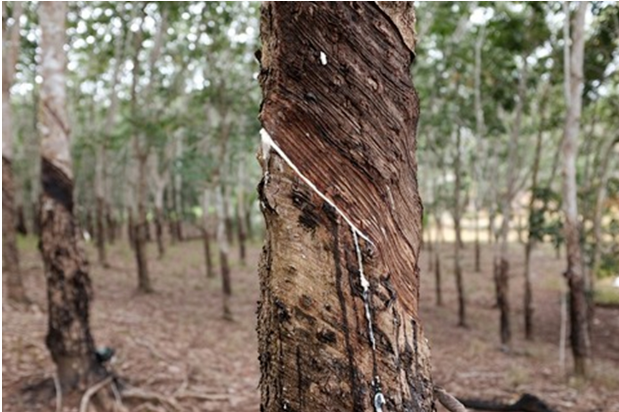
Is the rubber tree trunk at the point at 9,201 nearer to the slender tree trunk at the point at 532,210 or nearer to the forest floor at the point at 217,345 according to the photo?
the forest floor at the point at 217,345

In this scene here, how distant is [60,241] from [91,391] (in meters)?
1.26

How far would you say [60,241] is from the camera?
450 centimetres

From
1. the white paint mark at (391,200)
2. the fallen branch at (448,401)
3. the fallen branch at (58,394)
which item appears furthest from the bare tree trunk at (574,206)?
the white paint mark at (391,200)

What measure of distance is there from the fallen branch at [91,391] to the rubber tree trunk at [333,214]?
3.76 metres

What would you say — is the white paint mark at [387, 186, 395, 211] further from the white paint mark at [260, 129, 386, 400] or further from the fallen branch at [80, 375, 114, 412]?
the fallen branch at [80, 375, 114, 412]

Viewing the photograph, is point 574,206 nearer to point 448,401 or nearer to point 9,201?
point 448,401

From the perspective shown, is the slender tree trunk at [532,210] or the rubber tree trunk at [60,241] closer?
the rubber tree trunk at [60,241]

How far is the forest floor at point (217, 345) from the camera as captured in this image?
229 inches

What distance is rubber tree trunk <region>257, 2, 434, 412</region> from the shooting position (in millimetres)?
1273

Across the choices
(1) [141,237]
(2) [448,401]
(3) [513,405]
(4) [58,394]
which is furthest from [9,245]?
(2) [448,401]

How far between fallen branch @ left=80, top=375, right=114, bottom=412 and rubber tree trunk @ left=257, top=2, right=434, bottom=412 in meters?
3.76

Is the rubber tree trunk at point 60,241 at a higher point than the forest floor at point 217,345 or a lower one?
higher

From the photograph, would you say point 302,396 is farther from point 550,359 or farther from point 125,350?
point 550,359

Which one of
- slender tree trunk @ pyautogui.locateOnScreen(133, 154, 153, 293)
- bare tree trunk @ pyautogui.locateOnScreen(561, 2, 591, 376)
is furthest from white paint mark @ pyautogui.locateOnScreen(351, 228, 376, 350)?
slender tree trunk @ pyautogui.locateOnScreen(133, 154, 153, 293)
